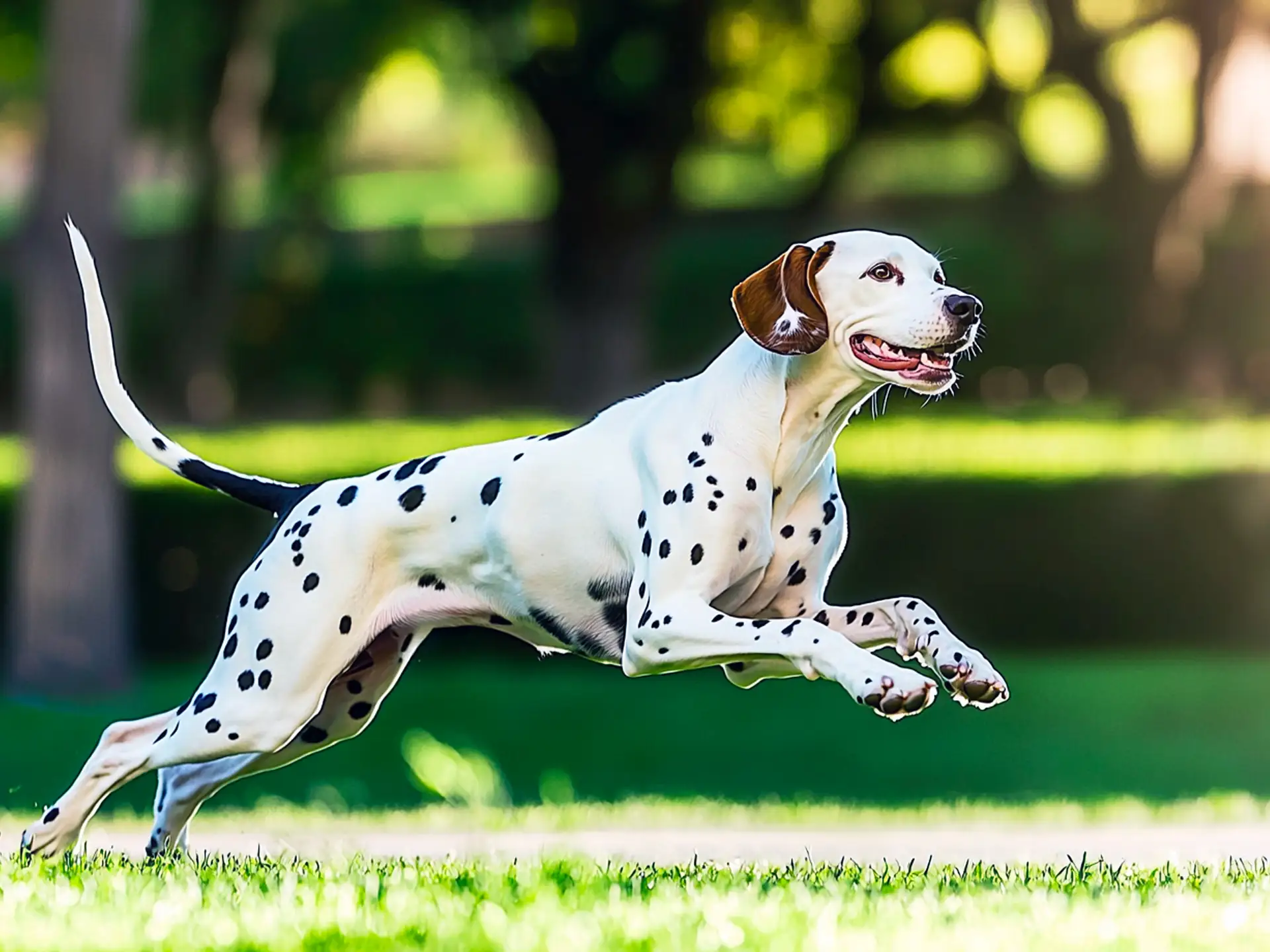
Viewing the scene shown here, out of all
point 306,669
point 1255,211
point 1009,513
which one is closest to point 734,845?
point 306,669

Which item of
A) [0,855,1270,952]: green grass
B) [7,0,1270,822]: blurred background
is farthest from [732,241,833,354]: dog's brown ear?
[7,0,1270,822]: blurred background

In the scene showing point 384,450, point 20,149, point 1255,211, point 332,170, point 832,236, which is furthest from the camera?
point 20,149

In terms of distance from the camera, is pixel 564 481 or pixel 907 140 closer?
pixel 564 481

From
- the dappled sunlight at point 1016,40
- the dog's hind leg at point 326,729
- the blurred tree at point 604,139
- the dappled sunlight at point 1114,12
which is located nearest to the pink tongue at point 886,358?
the dog's hind leg at point 326,729

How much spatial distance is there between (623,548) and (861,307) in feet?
2.91

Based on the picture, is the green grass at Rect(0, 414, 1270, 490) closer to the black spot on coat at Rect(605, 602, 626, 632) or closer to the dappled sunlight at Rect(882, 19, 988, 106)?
the dappled sunlight at Rect(882, 19, 988, 106)

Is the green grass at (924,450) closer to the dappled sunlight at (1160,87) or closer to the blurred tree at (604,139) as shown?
the blurred tree at (604,139)

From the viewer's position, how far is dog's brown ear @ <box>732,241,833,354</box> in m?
5.58

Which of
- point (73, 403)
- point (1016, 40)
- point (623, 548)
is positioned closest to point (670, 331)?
point (1016, 40)

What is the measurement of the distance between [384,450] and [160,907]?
9.58 m

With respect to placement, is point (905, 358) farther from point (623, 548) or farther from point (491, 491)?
point (491, 491)

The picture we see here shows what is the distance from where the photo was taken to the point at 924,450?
1480 cm

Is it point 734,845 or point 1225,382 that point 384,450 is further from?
point 1225,382

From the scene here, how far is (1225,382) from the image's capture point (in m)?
23.9
